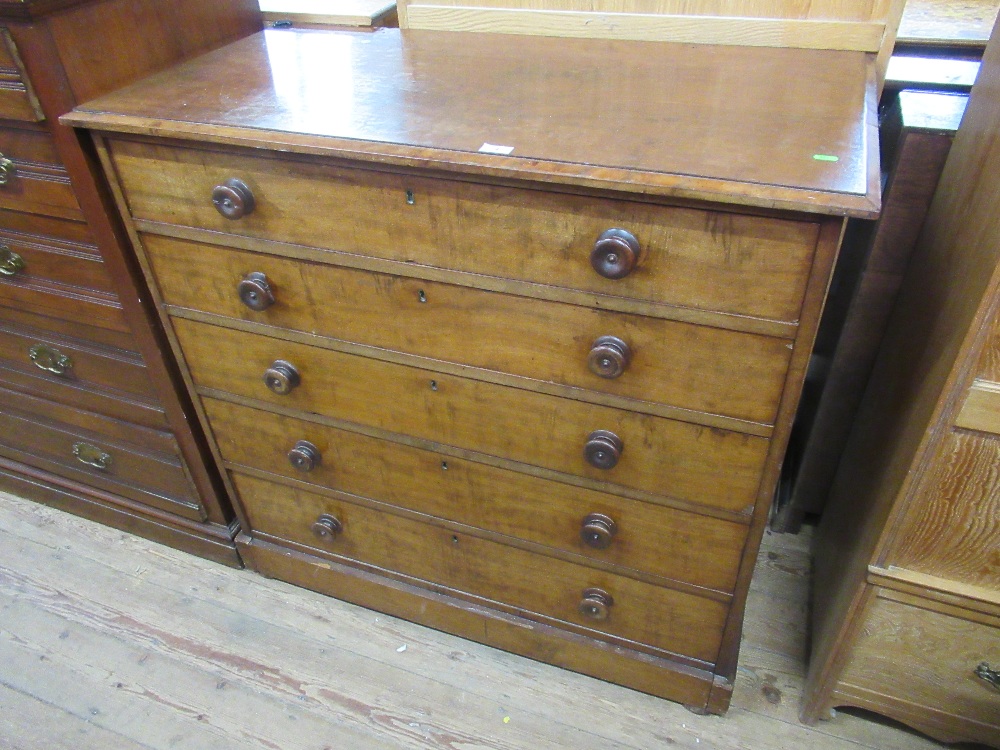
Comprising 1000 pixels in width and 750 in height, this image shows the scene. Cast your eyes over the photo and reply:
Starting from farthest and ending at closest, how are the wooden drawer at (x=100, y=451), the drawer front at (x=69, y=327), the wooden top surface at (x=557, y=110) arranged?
1. the wooden drawer at (x=100, y=451)
2. the drawer front at (x=69, y=327)
3. the wooden top surface at (x=557, y=110)

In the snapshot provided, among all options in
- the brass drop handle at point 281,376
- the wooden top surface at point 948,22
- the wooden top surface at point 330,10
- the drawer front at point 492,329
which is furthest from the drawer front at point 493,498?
the wooden top surface at point 948,22

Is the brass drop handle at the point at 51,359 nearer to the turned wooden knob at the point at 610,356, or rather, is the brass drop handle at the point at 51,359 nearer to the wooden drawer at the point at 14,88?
the wooden drawer at the point at 14,88

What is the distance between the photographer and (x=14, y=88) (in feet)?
3.62

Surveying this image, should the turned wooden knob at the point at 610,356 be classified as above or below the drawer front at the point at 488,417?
above

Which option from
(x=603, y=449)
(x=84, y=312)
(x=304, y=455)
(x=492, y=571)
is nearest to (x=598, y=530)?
(x=603, y=449)

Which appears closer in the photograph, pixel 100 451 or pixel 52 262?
pixel 52 262

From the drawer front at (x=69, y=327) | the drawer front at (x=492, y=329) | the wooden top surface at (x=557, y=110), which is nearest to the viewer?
the wooden top surface at (x=557, y=110)

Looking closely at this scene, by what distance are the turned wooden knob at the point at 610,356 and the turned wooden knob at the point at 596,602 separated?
1.55 feet

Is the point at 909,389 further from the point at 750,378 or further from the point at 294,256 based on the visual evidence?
the point at 294,256

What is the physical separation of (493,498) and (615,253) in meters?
0.52

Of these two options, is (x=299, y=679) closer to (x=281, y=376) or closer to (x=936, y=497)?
(x=281, y=376)

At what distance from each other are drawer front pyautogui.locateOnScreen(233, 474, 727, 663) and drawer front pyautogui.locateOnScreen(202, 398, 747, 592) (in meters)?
0.05

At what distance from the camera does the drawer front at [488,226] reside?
2.84ft

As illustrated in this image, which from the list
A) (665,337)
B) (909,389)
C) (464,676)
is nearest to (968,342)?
(909,389)
